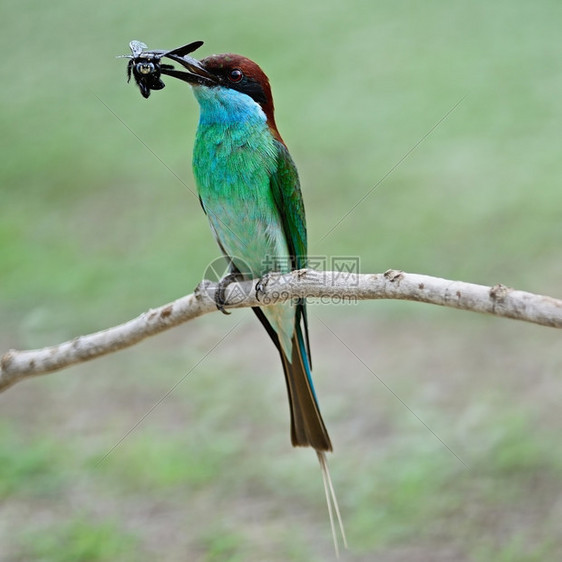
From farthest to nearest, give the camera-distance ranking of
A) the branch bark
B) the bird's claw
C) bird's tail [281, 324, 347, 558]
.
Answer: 1. bird's tail [281, 324, 347, 558]
2. the bird's claw
3. the branch bark

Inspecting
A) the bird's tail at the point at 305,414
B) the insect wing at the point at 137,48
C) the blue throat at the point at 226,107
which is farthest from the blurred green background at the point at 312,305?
the insect wing at the point at 137,48

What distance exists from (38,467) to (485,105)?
205 inches

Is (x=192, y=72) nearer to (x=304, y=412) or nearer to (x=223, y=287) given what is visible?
(x=223, y=287)

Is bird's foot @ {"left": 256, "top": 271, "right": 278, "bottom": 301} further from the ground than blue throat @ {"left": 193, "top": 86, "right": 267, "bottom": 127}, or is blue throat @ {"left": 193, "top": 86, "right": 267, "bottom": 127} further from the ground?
blue throat @ {"left": 193, "top": 86, "right": 267, "bottom": 127}

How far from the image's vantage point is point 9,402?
14.5 ft

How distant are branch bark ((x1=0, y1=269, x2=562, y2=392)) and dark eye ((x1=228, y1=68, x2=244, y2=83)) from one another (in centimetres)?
68

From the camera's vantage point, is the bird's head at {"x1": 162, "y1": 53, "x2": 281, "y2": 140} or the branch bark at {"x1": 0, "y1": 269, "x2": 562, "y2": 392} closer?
the branch bark at {"x1": 0, "y1": 269, "x2": 562, "y2": 392}

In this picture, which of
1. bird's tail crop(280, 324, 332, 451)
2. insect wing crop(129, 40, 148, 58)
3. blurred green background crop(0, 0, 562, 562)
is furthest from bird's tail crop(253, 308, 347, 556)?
insect wing crop(129, 40, 148, 58)

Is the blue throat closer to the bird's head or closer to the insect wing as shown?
the bird's head

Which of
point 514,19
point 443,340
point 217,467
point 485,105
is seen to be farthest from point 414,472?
point 514,19

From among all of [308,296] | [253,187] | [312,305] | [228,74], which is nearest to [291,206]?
[253,187]

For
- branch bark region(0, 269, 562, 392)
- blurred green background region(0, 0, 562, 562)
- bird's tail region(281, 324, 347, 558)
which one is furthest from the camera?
blurred green background region(0, 0, 562, 562)

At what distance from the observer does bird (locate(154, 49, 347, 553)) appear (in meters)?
2.80

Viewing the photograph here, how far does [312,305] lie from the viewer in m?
5.29
